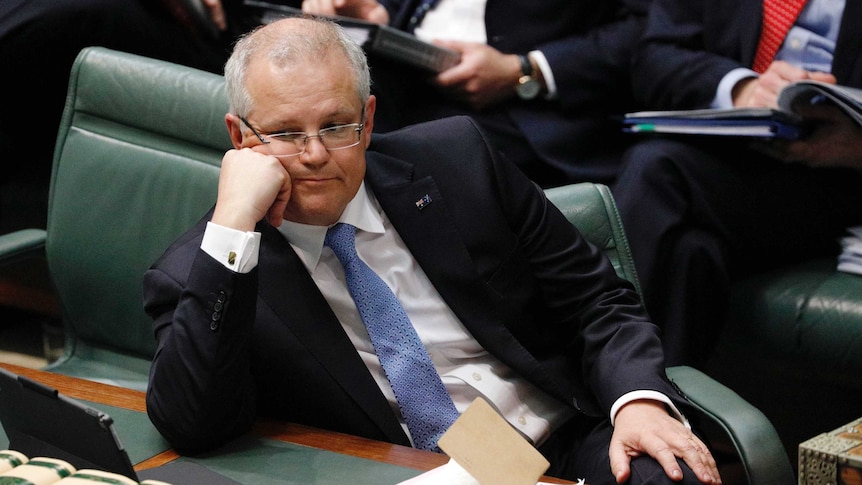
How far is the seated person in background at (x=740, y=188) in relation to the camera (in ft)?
7.98

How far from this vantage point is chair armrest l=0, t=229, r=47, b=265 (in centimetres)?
219

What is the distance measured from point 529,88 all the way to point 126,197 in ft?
3.75

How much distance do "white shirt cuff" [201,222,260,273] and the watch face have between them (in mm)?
1387

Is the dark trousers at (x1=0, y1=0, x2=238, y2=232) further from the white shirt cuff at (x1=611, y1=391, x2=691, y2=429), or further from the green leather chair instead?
the white shirt cuff at (x1=611, y1=391, x2=691, y2=429)

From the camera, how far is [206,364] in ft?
5.16

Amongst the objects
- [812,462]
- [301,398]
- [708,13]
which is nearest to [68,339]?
[301,398]

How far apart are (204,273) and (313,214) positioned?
21cm

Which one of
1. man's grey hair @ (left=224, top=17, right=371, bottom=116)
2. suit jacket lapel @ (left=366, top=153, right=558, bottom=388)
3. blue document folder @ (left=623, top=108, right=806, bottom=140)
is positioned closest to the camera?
man's grey hair @ (left=224, top=17, right=371, bottom=116)

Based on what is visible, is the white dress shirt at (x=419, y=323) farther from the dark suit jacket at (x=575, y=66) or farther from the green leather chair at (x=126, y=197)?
the dark suit jacket at (x=575, y=66)

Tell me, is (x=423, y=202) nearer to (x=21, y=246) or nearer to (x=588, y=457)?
(x=588, y=457)

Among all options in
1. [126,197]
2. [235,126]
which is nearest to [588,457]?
[235,126]

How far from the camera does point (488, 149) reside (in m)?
1.90

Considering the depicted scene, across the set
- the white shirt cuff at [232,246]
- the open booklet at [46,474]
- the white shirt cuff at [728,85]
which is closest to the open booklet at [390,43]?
the white shirt cuff at [728,85]

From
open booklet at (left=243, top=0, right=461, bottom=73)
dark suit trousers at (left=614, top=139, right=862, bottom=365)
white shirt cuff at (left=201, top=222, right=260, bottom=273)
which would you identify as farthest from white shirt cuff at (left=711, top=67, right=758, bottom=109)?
white shirt cuff at (left=201, top=222, right=260, bottom=273)
